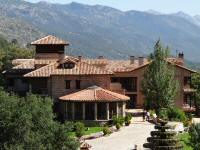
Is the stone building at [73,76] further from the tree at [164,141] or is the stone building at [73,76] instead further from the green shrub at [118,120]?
the tree at [164,141]

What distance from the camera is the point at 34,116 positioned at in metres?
47.9

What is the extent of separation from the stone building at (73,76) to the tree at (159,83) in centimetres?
278

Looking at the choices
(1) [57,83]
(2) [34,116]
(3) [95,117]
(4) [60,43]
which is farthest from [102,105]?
(2) [34,116]

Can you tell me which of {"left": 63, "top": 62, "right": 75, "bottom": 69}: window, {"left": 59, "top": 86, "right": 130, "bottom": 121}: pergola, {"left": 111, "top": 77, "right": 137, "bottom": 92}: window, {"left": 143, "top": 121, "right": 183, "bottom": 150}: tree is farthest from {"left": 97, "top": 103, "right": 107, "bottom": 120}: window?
{"left": 143, "top": 121, "right": 183, "bottom": 150}: tree

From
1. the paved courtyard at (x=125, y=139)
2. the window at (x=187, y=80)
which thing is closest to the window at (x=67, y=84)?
the paved courtyard at (x=125, y=139)

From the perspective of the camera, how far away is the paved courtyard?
53312 millimetres

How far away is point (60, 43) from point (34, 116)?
31.3 m

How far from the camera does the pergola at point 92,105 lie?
67.9 meters

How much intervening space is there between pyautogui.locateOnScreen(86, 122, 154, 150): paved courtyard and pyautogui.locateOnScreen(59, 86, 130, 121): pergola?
477 cm

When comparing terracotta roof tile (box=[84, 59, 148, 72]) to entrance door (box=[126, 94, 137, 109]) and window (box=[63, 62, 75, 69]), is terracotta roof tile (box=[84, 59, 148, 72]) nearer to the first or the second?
entrance door (box=[126, 94, 137, 109])

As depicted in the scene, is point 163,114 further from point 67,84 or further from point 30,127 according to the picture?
point 30,127

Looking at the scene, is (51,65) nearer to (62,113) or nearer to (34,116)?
(62,113)

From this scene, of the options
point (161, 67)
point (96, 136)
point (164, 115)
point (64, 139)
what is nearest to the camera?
point (64, 139)

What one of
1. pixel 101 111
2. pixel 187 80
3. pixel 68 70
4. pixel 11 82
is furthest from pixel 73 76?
pixel 187 80
